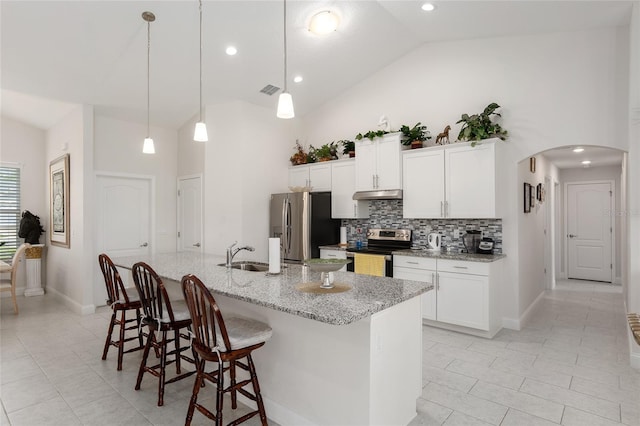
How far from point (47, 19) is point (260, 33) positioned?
1974 millimetres

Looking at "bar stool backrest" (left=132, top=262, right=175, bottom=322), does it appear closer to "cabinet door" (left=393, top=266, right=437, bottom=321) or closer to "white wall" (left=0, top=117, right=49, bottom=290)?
"cabinet door" (left=393, top=266, right=437, bottom=321)

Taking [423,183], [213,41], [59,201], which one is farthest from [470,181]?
[59,201]

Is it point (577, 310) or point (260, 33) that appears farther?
point (577, 310)

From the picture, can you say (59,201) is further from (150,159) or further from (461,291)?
(461,291)

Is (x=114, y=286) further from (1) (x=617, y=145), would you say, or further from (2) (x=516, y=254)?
(1) (x=617, y=145)

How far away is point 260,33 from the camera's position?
3.94 m

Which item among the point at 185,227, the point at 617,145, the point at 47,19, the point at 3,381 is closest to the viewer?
the point at 3,381

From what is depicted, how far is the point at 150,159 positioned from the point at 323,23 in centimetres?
360

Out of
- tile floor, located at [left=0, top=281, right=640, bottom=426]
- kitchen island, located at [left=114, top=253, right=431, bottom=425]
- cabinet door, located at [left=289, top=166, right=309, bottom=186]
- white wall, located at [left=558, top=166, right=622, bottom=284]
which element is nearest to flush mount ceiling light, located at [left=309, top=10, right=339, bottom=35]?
cabinet door, located at [left=289, top=166, right=309, bottom=186]

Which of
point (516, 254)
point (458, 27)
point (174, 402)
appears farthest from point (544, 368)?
point (458, 27)

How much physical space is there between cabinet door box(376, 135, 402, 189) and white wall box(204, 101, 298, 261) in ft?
5.82

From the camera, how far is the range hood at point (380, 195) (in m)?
4.64

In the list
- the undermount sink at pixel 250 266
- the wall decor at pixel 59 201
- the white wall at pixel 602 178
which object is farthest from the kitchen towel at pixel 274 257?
the white wall at pixel 602 178

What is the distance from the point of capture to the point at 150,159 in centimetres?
582
